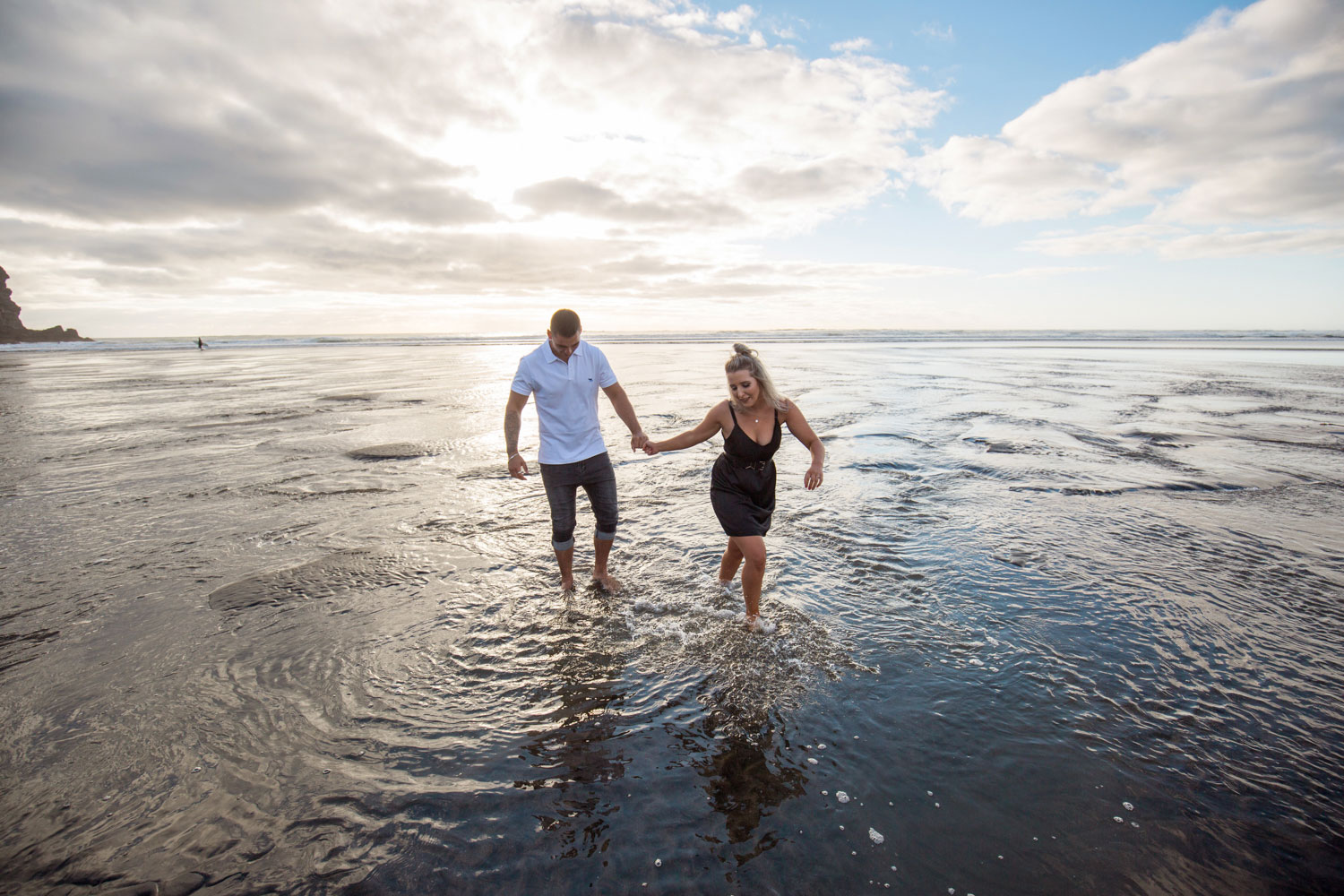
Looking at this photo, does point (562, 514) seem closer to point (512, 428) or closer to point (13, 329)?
point (512, 428)

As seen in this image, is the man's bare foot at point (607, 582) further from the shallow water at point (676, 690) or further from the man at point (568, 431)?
the shallow water at point (676, 690)

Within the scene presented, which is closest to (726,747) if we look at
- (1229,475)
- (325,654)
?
(325,654)

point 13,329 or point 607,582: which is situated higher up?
point 13,329

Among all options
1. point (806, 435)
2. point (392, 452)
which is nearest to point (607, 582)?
point (806, 435)

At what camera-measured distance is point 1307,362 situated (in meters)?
27.5

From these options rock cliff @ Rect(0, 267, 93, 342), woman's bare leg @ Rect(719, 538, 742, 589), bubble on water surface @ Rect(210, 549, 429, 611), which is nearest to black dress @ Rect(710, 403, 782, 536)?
woman's bare leg @ Rect(719, 538, 742, 589)

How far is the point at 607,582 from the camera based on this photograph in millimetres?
5039

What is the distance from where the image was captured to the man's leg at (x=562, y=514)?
500 cm

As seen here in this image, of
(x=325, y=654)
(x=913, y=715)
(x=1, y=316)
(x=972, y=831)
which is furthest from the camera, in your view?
(x=1, y=316)

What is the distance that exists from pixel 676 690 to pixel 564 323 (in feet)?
9.28

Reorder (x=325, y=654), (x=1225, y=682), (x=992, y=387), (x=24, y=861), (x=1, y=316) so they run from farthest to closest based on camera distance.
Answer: (x=1, y=316) → (x=992, y=387) → (x=325, y=654) → (x=1225, y=682) → (x=24, y=861)

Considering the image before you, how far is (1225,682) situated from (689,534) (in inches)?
165

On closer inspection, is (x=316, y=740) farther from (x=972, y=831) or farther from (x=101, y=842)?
(x=972, y=831)

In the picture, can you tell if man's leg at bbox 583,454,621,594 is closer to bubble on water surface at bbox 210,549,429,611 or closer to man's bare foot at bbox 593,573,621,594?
man's bare foot at bbox 593,573,621,594
